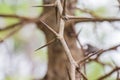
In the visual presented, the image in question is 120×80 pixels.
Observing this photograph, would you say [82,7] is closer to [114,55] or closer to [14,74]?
[114,55]

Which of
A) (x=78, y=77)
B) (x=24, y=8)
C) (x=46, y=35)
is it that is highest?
(x=78, y=77)

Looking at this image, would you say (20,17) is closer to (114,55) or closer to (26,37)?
(114,55)

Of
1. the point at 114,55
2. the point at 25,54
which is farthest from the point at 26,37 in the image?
the point at 114,55

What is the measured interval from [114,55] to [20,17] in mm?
397

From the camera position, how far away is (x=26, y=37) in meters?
3.65

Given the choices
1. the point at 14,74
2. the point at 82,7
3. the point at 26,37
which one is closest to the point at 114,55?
the point at 82,7

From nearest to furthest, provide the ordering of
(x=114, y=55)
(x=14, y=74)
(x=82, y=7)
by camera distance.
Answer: (x=114, y=55) < (x=82, y=7) < (x=14, y=74)

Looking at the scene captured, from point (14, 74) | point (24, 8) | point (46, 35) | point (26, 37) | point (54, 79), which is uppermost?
point (46, 35)

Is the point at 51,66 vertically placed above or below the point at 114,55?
below

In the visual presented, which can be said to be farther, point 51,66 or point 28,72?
point 28,72

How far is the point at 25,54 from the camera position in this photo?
3240mm

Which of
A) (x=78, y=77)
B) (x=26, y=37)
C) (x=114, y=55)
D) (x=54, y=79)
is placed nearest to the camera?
(x=78, y=77)

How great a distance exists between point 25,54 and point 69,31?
5.78ft

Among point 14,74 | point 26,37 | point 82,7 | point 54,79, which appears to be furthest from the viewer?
point 26,37
